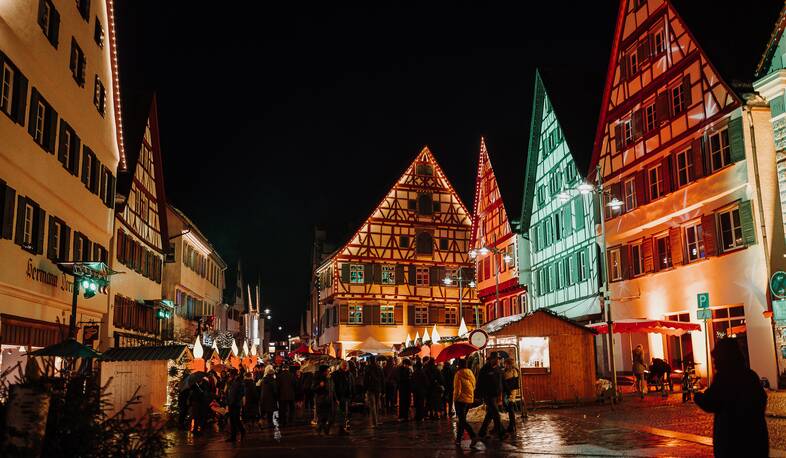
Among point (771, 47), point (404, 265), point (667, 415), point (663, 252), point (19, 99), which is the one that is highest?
point (771, 47)

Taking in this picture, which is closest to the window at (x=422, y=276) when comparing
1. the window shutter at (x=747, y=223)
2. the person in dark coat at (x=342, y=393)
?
the window shutter at (x=747, y=223)

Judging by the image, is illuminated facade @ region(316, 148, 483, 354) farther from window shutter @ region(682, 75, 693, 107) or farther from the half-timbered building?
window shutter @ region(682, 75, 693, 107)

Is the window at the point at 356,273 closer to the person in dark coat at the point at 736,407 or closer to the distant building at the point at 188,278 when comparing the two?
the distant building at the point at 188,278

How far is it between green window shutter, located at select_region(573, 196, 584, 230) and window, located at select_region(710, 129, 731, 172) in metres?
10.4

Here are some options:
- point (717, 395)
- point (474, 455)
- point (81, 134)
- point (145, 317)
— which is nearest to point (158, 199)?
point (145, 317)

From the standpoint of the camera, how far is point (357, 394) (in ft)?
75.8

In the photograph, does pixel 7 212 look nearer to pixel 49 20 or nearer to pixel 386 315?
pixel 49 20

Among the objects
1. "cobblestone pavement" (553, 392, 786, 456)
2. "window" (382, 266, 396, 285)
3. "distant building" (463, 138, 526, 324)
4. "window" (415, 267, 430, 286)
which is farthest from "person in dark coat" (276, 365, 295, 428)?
"window" (415, 267, 430, 286)

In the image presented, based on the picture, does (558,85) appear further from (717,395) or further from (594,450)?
(717,395)

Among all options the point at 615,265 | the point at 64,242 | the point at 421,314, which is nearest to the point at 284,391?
the point at 64,242

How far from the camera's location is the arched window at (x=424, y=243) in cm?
5747

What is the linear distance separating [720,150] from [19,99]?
2074 centimetres

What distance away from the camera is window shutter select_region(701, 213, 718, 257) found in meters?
25.8

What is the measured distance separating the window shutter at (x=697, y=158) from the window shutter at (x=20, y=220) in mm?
20786
